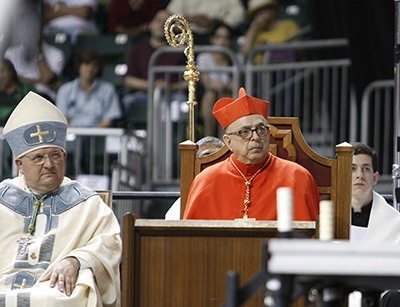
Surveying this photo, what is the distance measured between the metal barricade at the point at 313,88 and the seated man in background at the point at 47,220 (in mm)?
6097

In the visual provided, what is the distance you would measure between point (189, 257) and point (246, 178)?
57.0 inches

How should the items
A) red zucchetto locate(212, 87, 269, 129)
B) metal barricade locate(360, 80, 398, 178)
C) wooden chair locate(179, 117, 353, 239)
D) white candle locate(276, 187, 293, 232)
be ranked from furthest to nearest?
metal barricade locate(360, 80, 398, 178) < wooden chair locate(179, 117, 353, 239) < red zucchetto locate(212, 87, 269, 129) < white candle locate(276, 187, 293, 232)

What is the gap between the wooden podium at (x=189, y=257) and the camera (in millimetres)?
7398

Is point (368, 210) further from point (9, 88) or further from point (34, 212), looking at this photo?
point (9, 88)

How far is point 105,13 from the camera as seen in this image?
54.7ft

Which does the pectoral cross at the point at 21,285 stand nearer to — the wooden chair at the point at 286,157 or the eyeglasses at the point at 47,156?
the eyeglasses at the point at 47,156

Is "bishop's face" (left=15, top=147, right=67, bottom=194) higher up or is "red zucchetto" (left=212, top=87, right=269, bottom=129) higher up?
"red zucchetto" (left=212, top=87, right=269, bottom=129)

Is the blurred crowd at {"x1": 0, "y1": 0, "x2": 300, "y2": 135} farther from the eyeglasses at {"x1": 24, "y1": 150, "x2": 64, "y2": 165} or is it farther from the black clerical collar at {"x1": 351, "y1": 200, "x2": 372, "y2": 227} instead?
the eyeglasses at {"x1": 24, "y1": 150, "x2": 64, "y2": 165}

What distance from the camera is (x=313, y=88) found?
586 inches

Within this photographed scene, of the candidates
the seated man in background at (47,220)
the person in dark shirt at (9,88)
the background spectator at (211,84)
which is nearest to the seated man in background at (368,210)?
the seated man in background at (47,220)

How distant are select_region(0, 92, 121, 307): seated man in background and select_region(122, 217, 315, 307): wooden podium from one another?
1.64 ft

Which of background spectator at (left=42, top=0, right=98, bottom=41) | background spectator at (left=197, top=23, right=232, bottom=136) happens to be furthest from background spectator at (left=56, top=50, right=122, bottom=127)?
background spectator at (left=42, top=0, right=98, bottom=41)

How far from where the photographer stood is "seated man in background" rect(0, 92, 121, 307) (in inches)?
316

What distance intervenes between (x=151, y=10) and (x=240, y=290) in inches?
424
